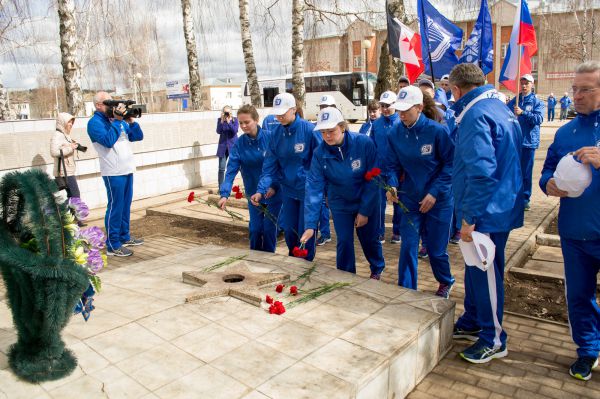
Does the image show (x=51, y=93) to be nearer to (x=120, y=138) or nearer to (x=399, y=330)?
(x=120, y=138)

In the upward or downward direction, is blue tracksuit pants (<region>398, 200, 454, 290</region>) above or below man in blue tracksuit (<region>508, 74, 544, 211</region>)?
below

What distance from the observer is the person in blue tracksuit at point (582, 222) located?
3.08 metres

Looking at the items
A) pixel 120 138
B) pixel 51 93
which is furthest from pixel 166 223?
pixel 51 93

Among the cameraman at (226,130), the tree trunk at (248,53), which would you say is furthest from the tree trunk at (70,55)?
the tree trunk at (248,53)

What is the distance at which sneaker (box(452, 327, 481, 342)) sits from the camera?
12.9 ft

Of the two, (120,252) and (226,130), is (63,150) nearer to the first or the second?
(120,252)

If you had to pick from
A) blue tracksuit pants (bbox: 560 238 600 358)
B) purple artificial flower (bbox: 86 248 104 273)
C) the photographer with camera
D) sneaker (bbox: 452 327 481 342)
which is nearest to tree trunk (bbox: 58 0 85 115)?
the photographer with camera

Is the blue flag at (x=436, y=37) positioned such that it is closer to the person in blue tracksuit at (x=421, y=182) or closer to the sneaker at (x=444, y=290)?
the person in blue tracksuit at (x=421, y=182)

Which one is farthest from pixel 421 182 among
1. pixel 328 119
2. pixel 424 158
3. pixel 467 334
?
pixel 467 334

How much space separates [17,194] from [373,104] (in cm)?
548

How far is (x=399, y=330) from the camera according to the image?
3.33 metres

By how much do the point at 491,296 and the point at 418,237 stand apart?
1.05 meters

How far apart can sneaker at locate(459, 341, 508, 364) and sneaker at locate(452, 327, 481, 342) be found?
309 mm

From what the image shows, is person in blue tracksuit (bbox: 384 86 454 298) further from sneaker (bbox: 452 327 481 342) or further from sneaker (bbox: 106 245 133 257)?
sneaker (bbox: 106 245 133 257)
